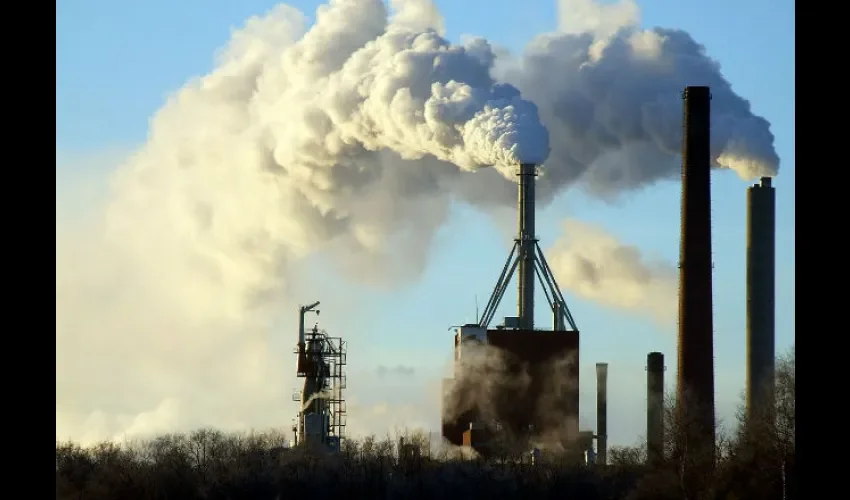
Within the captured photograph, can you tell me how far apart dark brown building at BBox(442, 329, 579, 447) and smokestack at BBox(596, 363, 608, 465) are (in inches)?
43.6

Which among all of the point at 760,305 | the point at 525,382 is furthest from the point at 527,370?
the point at 760,305

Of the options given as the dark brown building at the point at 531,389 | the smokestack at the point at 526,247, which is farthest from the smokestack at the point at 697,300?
the dark brown building at the point at 531,389

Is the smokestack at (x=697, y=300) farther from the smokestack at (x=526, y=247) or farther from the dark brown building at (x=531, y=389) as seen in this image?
the dark brown building at (x=531, y=389)

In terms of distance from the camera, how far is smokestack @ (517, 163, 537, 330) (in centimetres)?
4588

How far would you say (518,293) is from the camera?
4912 cm

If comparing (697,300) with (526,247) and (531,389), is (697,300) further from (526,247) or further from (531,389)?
(531,389)

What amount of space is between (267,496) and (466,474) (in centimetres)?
519

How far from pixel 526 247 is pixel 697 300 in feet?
36.6

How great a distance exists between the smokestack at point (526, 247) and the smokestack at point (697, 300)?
8.64 meters

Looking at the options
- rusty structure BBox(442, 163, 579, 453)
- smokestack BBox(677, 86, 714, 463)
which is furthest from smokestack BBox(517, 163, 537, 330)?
smokestack BBox(677, 86, 714, 463)

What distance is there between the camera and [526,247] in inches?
1871
